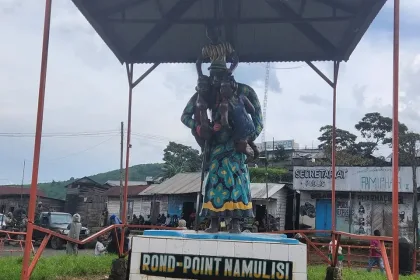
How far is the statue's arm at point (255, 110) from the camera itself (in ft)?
21.3

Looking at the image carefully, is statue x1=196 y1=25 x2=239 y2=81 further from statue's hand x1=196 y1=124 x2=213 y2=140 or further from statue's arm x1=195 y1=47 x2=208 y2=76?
statue's hand x1=196 y1=124 x2=213 y2=140

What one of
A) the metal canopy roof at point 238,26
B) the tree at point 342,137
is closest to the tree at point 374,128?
the tree at point 342,137

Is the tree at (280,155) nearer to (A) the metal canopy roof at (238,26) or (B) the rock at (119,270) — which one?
(A) the metal canopy roof at (238,26)

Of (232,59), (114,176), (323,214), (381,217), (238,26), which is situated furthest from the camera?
(114,176)

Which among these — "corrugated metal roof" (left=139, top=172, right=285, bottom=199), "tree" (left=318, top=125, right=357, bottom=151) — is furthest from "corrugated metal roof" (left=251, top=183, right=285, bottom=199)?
"tree" (left=318, top=125, right=357, bottom=151)

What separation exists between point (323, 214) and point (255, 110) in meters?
21.7

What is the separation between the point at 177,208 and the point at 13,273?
24.5 meters

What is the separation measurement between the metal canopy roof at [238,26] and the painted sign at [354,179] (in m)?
18.3

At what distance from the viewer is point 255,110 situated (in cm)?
652

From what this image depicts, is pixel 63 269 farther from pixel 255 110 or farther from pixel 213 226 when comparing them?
pixel 255 110

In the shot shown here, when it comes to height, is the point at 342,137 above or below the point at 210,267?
above

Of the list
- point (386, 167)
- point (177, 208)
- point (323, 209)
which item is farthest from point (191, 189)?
point (386, 167)

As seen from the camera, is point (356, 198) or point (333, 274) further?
point (356, 198)

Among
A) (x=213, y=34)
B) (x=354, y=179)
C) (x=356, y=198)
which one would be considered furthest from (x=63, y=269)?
(x=356, y=198)
